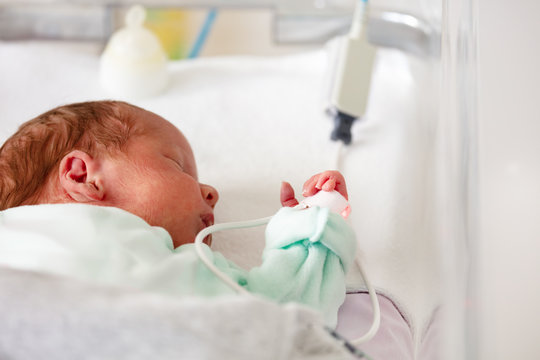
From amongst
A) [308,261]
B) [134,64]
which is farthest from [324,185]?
[134,64]

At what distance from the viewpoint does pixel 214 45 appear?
1737mm

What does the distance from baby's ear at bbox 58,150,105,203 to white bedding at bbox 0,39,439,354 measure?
6.4 inches

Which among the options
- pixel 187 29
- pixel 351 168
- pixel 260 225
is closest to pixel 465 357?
pixel 260 225

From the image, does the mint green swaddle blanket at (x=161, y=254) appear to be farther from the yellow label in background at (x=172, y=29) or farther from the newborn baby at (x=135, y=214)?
the yellow label in background at (x=172, y=29)

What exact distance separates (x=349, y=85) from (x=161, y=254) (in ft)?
1.63

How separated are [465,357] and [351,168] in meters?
0.52

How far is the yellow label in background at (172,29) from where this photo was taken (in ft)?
5.11

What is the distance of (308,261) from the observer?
0.72m

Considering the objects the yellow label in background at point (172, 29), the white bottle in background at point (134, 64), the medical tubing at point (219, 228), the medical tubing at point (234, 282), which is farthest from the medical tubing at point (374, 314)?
the yellow label in background at point (172, 29)

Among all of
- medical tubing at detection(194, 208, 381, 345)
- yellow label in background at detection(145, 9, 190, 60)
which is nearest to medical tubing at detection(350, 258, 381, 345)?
medical tubing at detection(194, 208, 381, 345)

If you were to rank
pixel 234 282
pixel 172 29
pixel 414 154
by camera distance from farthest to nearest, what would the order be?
pixel 172 29 → pixel 414 154 → pixel 234 282

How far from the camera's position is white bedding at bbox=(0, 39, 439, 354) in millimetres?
873

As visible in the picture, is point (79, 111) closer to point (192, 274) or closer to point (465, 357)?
point (192, 274)

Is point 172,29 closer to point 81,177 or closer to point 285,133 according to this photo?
point 285,133
